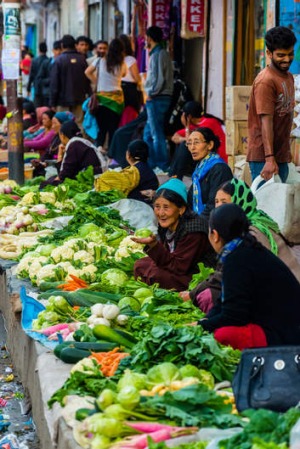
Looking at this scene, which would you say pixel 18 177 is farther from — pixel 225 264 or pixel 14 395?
pixel 225 264

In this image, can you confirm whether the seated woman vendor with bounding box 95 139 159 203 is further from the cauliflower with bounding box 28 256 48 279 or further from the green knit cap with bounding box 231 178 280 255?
the green knit cap with bounding box 231 178 280 255

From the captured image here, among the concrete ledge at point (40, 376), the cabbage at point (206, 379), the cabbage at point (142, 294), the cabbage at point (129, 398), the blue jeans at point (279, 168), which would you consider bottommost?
the concrete ledge at point (40, 376)

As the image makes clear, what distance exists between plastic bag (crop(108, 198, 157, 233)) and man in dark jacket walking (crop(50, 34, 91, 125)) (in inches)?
320

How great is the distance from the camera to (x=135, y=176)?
1062 cm

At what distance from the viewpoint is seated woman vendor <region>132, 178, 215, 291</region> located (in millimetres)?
7453

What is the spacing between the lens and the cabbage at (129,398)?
4.74 meters

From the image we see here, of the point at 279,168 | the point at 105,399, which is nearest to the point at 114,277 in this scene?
the point at 279,168

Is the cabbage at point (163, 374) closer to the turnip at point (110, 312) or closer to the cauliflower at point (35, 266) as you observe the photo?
the turnip at point (110, 312)

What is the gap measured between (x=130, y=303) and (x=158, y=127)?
7932 mm

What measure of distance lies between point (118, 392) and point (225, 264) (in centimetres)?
96

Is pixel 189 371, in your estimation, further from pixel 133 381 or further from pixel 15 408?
pixel 15 408

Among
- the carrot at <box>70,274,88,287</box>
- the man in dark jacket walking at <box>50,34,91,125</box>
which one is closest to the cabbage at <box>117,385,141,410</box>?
the carrot at <box>70,274,88,287</box>

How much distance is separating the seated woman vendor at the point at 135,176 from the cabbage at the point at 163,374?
559 centimetres

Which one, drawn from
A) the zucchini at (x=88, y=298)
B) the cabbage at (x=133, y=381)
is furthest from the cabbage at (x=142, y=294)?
the cabbage at (x=133, y=381)
